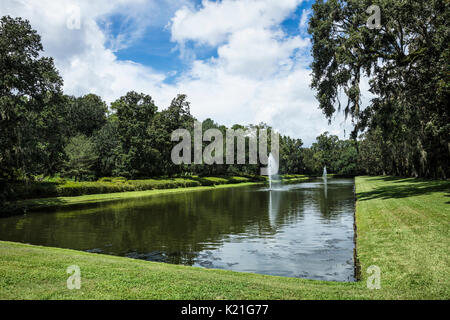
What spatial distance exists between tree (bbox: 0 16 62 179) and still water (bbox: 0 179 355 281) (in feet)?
20.2

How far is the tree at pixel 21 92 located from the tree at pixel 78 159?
12.5 meters

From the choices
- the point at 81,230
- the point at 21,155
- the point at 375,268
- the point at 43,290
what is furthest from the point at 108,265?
the point at 21,155

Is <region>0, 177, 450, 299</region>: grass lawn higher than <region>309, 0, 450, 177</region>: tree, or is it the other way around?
<region>309, 0, 450, 177</region>: tree

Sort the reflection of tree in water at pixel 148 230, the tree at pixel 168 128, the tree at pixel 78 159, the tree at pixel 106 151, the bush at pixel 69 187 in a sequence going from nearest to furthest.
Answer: the reflection of tree in water at pixel 148 230
the bush at pixel 69 187
the tree at pixel 78 159
the tree at pixel 106 151
the tree at pixel 168 128

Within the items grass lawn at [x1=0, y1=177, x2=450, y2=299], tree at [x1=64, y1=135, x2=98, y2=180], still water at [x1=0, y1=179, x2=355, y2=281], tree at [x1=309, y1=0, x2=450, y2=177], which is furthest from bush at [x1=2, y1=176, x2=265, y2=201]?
tree at [x1=309, y1=0, x2=450, y2=177]

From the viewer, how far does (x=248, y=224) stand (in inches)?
641

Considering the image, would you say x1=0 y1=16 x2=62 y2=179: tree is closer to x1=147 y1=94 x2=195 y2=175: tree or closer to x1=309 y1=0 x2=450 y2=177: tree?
x1=309 y1=0 x2=450 y2=177: tree

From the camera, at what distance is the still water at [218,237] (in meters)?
9.30

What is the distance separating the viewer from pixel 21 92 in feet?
83.0

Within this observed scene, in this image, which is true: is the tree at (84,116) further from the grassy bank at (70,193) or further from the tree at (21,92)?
the tree at (21,92)

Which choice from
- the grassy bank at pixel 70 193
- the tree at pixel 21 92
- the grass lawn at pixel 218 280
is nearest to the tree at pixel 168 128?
the grassy bank at pixel 70 193

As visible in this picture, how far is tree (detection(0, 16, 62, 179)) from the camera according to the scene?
23.3 meters

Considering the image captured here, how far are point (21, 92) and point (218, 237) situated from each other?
22.1 metres
